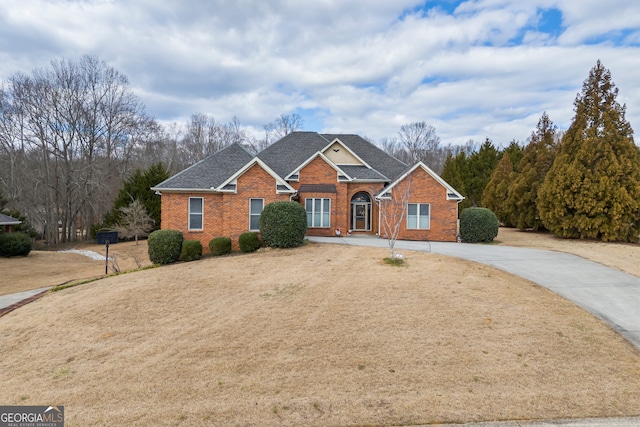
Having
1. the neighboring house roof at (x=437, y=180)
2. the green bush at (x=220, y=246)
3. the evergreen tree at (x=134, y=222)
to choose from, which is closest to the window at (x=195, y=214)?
the green bush at (x=220, y=246)

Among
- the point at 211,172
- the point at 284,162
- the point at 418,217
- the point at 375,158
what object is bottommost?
the point at 418,217

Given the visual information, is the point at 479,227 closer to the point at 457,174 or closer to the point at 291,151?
the point at 291,151

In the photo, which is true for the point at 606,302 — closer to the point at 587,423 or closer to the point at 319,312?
the point at 587,423

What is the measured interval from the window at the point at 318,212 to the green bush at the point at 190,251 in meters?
6.68

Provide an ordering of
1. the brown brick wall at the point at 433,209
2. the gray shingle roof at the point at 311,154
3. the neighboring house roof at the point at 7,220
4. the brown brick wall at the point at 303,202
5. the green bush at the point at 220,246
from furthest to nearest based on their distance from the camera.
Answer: the neighboring house roof at the point at 7,220
the gray shingle roof at the point at 311,154
the brown brick wall at the point at 433,209
the brown brick wall at the point at 303,202
the green bush at the point at 220,246

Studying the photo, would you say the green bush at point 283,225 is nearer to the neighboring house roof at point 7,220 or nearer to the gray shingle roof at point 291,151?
the gray shingle roof at point 291,151

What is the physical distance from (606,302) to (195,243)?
15109 mm

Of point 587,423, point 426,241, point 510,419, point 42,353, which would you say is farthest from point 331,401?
point 426,241

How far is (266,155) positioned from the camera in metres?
24.1

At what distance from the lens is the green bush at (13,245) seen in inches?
881

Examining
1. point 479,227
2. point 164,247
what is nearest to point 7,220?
point 164,247

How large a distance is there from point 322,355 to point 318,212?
1491cm

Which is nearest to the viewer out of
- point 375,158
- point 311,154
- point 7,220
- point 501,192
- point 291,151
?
point 311,154

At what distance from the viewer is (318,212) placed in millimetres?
20688
